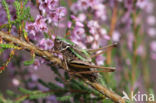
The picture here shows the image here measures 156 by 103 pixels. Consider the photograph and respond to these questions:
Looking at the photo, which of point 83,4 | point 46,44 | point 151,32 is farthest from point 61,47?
point 151,32

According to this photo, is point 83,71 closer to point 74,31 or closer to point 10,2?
point 74,31

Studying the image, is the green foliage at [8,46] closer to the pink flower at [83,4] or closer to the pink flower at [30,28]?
the pink flower at [30,28]

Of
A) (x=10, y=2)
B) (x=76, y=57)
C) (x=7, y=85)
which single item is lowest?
(x=7, y=85)

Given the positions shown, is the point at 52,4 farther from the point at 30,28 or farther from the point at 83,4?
the point at 83,4

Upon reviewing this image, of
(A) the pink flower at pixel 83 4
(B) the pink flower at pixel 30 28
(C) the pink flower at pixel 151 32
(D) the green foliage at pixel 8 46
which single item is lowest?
(D) the green foliage at pixel 8 46

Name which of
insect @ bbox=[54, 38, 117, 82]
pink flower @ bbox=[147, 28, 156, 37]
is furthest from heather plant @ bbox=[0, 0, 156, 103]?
pink flower @ bbox=[147, 28, 156, 37]

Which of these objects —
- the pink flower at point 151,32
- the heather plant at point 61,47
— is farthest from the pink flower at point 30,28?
the pink flower at point 151,32

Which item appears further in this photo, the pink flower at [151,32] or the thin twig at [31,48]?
the pink flower at [151,32]

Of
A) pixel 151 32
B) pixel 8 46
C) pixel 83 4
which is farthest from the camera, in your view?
pixel 151 32

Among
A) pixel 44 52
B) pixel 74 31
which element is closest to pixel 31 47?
pixel 44 52
